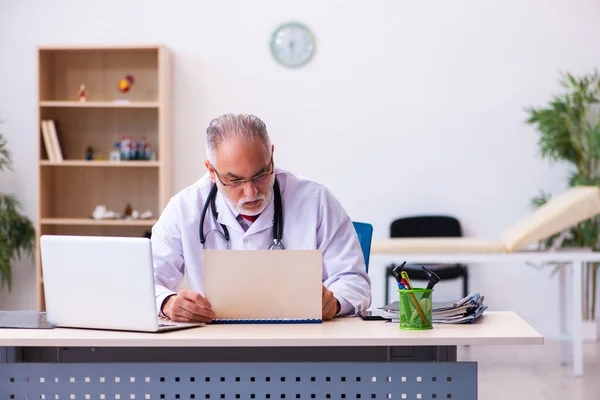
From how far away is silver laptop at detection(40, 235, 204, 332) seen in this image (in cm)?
199

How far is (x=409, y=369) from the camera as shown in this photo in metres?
2.00

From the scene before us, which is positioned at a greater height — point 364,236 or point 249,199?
point 249,199

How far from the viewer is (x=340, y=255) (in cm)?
269

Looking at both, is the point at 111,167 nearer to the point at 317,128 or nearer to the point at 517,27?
the point at 317,128

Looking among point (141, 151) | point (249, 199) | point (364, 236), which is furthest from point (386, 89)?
point (249, 199)

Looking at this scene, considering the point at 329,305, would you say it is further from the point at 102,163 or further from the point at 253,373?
the point at 102,163

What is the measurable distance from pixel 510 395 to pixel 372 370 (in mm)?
2553

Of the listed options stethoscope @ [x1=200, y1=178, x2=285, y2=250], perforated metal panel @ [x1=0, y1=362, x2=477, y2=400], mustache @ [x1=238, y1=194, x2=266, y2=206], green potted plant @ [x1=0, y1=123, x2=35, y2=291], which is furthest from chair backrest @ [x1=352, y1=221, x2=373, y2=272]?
green potted plant @ [x1=0, y1=123, x2=35, y2=291]

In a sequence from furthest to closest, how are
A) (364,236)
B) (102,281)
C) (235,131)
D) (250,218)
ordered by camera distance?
Result: (364,236), (250,218), (235,131), (102,281)

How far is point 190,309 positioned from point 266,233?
0.58 metres

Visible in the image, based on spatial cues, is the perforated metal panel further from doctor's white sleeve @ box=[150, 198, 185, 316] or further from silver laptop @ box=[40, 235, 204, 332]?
doctor's white sleeve @ box=[150, 198, 185, 316]

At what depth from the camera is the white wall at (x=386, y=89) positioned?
6.11m

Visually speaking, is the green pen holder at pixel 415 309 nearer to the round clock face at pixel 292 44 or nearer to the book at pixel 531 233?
the book at pixel 531 233

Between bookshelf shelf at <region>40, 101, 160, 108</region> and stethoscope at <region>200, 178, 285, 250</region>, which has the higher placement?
bookshelf shelf at <region>40, 101, 160, 108</region>
